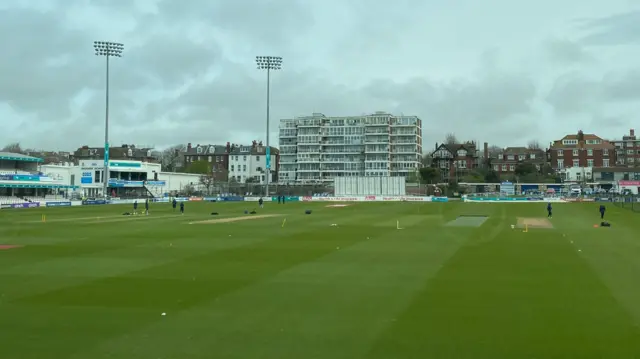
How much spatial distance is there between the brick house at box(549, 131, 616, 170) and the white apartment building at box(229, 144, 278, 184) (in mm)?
84855

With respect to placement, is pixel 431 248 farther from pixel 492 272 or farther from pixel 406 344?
pixel 406 344

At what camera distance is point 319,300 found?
45.2ft

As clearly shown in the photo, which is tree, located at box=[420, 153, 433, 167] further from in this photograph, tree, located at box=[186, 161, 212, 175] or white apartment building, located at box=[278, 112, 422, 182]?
tree, located at box=[186, 161, 212, 175]

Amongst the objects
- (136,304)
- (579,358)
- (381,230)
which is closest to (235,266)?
(136,304)

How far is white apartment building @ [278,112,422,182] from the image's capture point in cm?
15850

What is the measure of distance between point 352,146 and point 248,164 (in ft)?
118

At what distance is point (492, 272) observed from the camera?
18141mm

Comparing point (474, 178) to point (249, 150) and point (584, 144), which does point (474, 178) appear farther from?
point (249, 150)

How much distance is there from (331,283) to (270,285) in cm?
178

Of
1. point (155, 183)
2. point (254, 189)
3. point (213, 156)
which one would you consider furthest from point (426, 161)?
point (155, 183)

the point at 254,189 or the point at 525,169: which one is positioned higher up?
the point at 525,169

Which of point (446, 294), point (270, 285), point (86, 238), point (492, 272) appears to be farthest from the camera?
point (86, 238)

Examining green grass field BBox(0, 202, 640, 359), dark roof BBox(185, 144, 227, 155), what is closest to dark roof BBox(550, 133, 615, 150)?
dark roof BBox(185, 144, 227, 155)

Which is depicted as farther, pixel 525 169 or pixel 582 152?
pixel 582 152
